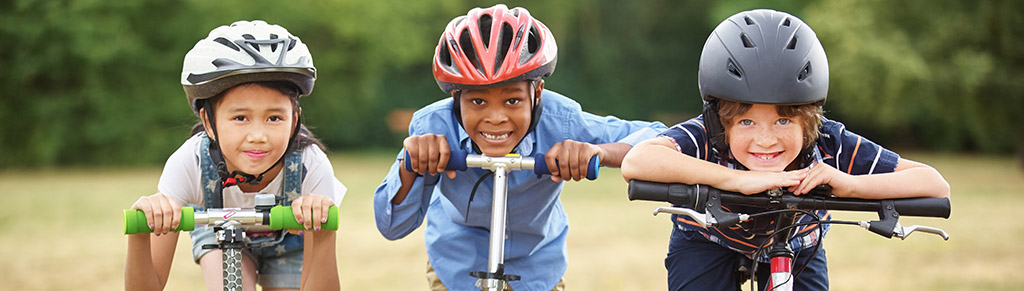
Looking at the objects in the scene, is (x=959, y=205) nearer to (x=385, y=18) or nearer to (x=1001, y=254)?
(x=1001, y=254)

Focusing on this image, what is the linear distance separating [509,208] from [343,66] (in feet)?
101

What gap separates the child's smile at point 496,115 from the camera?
14.6ft

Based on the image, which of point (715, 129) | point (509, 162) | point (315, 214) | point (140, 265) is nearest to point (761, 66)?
point (715, 129)

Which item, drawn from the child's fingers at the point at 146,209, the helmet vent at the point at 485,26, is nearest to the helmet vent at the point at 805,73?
the helmet vent at the point at 485,26

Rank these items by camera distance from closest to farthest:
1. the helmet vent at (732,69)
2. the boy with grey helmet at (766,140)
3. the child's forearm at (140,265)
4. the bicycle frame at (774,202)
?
the bicycle frame at (774,202) < the boy with grey helmet at (766,140) < the helmet vent at (732,69) < the child's forearm at (140,265)

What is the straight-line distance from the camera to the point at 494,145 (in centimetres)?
451

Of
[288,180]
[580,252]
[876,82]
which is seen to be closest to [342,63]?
[876,82]

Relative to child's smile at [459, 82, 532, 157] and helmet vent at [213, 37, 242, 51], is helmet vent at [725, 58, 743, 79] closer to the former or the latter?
child's smile at [459, 82, 532, 157]

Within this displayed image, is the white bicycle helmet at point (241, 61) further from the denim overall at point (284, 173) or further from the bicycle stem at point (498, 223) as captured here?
the bicycle stem at point (498, 223)

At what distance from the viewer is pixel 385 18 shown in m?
35.1

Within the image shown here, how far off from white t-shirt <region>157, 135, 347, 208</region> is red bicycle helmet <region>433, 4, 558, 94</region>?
77 cm

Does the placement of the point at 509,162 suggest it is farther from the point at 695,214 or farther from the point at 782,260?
the point at 782,260

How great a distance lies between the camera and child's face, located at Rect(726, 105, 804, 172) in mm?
3930

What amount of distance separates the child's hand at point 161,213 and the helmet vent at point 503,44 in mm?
1482
